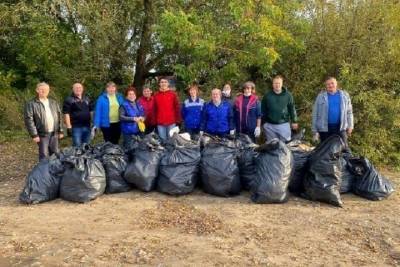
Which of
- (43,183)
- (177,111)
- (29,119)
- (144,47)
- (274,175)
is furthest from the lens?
(144,47)

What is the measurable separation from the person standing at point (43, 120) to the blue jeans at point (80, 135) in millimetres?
304

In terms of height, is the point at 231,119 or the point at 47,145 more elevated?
the point at 231,119

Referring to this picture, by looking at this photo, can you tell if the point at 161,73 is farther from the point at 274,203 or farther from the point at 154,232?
the point at 154,232

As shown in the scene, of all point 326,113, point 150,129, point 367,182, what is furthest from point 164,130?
point 367,182

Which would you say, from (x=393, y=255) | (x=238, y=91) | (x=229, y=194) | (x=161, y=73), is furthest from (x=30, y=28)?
(x=393, y=255)

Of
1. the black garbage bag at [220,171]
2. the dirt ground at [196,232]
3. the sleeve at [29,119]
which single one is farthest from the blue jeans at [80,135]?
the black garbage bag at [220,171]

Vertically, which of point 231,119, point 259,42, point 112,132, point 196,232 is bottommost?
point 196,232

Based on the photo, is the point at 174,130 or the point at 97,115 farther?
the point at 97,115

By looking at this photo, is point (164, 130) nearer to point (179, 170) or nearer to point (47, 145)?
point (179, 170)

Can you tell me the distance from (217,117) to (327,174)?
5.62ft

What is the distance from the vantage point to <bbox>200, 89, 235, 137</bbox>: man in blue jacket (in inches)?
263

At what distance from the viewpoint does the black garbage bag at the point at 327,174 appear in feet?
18.4

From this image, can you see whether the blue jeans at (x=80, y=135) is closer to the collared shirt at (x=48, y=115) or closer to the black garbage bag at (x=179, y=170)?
the collared shirt at (x=48, y=115)

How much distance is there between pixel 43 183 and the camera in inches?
229
